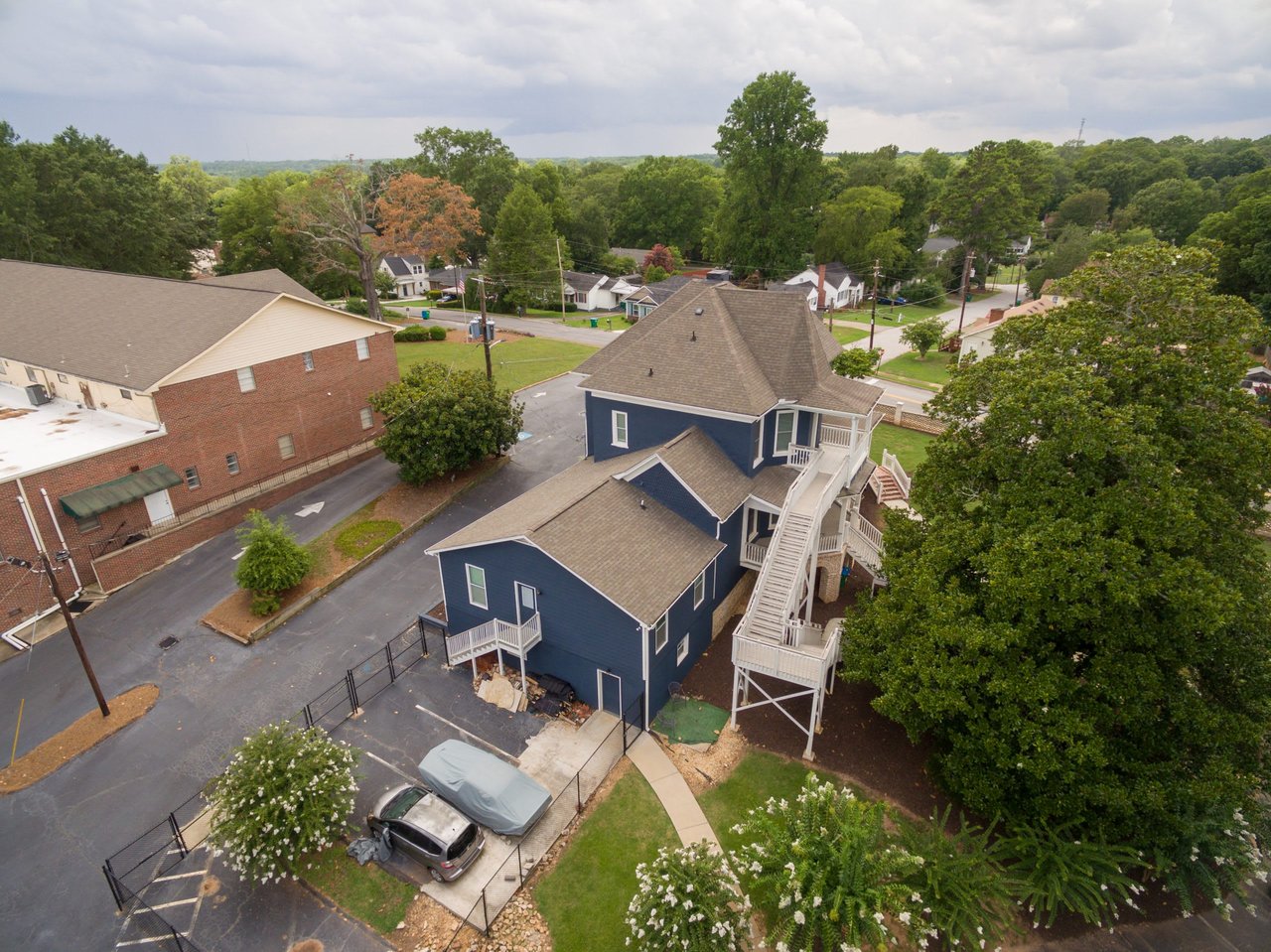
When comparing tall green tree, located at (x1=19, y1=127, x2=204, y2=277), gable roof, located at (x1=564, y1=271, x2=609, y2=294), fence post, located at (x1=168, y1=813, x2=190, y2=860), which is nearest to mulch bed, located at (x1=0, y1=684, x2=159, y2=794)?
fence post, located at (x1=168, y1=813, x2=190, y2=860)

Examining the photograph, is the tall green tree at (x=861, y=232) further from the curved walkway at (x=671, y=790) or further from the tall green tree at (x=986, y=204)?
the curved walkway at (x=671, y=790)

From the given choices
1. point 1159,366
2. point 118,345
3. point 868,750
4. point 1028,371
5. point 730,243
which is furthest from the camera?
point 730,243

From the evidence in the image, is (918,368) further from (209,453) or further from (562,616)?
(209,453)

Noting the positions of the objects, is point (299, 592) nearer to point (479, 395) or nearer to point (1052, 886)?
point (479, 395)

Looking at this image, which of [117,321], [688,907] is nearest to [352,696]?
[688,907]

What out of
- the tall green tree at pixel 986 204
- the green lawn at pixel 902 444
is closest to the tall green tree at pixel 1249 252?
the tall green tree at pixel 986 204

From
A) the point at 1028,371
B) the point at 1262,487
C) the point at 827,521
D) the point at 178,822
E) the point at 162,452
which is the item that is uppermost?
the point at 1028,371

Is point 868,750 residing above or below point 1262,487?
below

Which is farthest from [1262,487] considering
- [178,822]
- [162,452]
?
[162,452]

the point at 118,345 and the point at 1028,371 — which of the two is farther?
the point at 118,345
